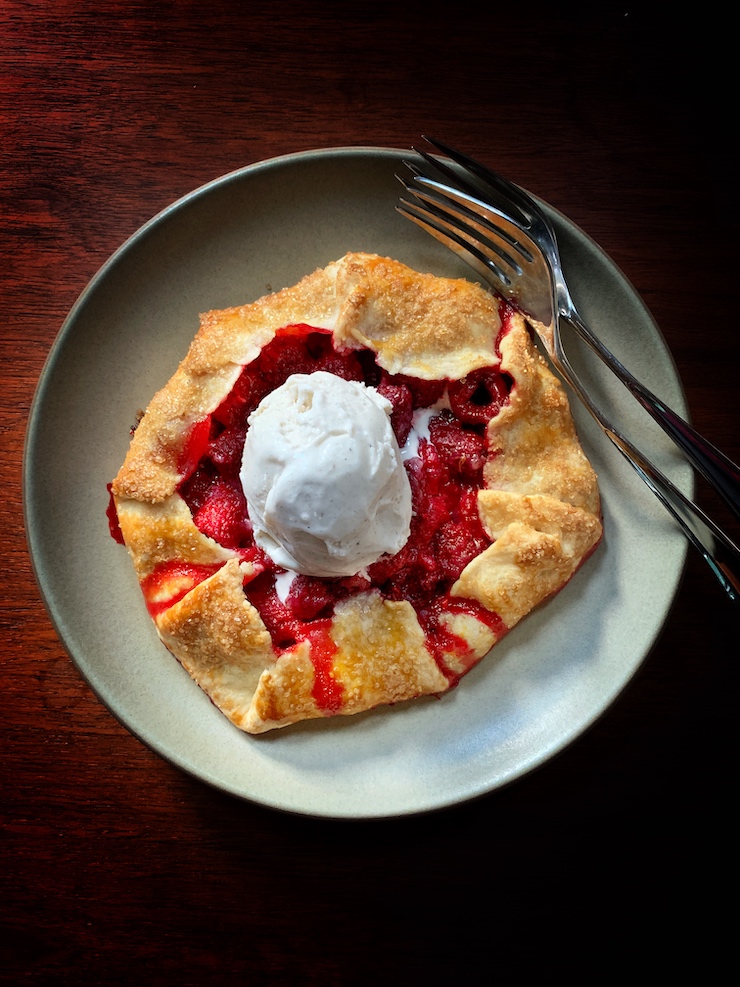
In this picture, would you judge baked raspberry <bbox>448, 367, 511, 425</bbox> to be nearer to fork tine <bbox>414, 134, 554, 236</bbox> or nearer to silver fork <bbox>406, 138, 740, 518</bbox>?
silver fork <bbox>406, 138, 740, 518</bbox>

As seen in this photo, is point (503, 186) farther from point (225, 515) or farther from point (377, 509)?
point (225, 515)

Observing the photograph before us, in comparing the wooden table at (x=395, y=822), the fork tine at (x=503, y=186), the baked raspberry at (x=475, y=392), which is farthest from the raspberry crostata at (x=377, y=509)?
the wooden table at (x=395, y=822)

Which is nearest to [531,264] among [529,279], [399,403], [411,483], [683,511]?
[529,279]

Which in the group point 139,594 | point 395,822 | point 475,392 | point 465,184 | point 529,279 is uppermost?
point 465,184

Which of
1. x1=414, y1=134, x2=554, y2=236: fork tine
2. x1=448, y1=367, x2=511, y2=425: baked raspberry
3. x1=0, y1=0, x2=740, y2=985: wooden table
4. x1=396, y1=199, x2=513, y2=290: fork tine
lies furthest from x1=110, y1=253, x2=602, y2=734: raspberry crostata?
x1=0, y1=0, x2=740, y2=985: wooden table

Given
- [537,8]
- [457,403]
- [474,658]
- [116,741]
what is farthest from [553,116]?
[116,741]
